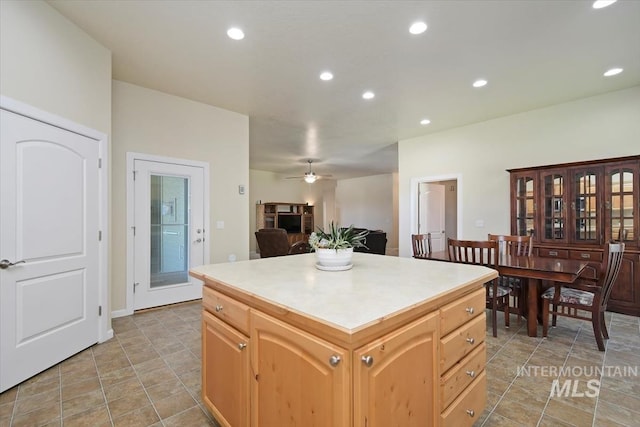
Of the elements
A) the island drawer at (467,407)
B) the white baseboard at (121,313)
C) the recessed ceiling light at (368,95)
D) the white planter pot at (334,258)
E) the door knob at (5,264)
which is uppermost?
the recessed ceiling light at (368,95)

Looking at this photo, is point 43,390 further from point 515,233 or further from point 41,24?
point 515,233

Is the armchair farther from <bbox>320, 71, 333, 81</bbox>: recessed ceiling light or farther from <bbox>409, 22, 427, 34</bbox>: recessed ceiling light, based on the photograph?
<bbox>409, 22, 427, 34</bbox>: recessed ceiling light

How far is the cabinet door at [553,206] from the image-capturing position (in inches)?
154

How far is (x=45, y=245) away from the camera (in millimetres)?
2326

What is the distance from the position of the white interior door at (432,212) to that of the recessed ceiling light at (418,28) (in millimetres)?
3660

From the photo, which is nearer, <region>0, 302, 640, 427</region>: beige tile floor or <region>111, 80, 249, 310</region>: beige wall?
<region>0, 302, 640, 427</region>: beige tile floor

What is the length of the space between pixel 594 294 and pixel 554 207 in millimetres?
1712

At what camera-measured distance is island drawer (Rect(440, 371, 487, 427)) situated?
135 centimetres

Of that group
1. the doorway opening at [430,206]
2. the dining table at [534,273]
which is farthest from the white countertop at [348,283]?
the doorway opening at [430,206]

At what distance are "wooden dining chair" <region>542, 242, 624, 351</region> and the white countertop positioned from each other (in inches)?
69.9

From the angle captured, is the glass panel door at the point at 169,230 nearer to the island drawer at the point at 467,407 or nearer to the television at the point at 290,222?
the island drawer at the point at 467,407

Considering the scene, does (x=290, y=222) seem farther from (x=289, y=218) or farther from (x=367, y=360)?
(x=367, y=360)

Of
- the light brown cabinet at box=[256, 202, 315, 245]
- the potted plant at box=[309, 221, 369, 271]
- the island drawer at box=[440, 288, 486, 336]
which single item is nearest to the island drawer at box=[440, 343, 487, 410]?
the island drawer at box=[440, 288, 486, 336]

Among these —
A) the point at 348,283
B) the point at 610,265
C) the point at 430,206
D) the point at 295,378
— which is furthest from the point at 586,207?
the point at 295,378
